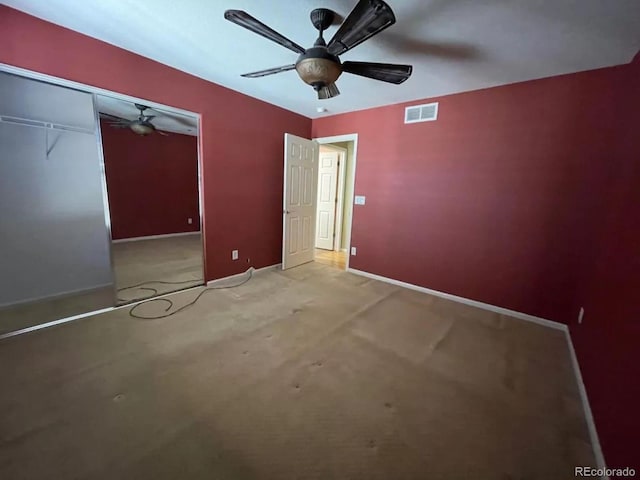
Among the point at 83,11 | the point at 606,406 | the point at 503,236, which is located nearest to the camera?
the point at 606,406

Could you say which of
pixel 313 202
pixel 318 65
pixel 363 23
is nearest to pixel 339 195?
pixel 313 202

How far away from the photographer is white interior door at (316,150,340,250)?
552 centimetres

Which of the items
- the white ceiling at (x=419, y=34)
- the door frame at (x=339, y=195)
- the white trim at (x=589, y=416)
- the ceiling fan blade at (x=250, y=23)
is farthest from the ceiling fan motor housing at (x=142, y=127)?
the white trim at (x=589, y=416)

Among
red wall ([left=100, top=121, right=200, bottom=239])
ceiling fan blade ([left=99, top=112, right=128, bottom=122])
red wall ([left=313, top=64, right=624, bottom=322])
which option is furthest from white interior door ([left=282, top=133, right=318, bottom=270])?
red wall ([left=100, top=121, right=200, bottom=239])

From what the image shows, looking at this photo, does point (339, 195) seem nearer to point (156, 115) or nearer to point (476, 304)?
point (476, 304)

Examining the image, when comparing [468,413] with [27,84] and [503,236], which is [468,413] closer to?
[503,236]

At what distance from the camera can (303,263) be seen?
4.67m

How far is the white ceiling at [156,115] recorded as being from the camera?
353 cm

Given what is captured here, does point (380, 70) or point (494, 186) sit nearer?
point (380, 70)

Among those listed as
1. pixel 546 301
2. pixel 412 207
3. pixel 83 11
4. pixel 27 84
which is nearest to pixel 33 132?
pixel 27 84

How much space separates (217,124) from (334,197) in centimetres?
284

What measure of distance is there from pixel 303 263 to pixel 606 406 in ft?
12.4

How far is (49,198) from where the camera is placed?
105 inches

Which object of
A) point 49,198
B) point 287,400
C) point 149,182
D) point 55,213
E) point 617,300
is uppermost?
point 149,182
